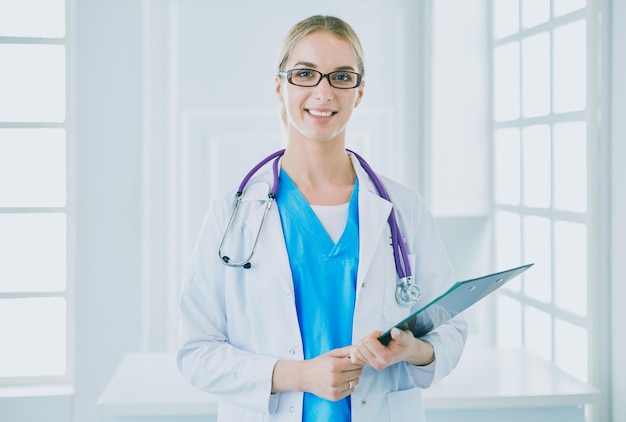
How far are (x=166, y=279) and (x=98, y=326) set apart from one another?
0.30 meters

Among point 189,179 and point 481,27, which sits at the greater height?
point 481,27

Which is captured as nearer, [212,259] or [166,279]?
[212,259]

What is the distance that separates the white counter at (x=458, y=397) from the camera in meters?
1.84

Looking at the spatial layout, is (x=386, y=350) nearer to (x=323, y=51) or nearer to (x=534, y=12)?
(x=323, y=51)

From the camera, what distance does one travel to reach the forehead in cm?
142

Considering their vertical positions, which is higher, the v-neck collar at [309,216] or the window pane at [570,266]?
the v-neck collar at [309,216]

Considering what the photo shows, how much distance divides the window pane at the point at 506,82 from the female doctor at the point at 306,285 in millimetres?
1399

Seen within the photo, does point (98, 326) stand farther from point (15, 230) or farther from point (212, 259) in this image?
point (212, 259)

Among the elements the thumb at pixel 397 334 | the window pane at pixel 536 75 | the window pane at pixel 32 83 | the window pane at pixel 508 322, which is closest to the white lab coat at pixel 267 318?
the thumb at pixel 397 334

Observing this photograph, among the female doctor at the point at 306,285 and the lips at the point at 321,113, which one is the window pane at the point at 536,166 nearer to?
the female doctor at the point at 306,285

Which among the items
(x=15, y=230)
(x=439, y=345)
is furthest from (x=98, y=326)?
(x=439, y=345)

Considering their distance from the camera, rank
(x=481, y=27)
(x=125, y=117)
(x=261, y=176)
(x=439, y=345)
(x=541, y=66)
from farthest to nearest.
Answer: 1. (x=481, y=27)
2. (x=125, y=117)
3. (x=541, y=66)
4. (x=261, y=176)
5. (x=439, y=345)

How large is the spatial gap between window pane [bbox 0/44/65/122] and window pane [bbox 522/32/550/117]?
1.71 meters

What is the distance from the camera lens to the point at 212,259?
→ 4.73 ft
